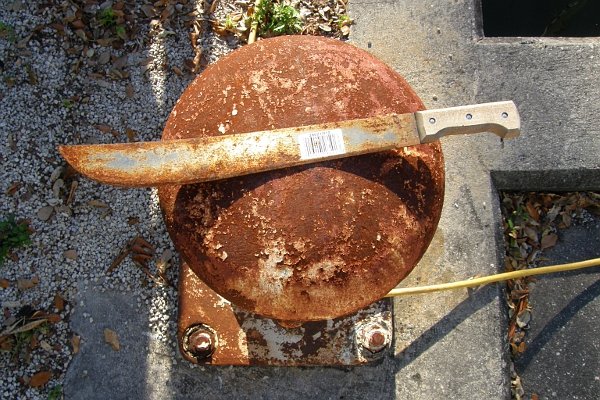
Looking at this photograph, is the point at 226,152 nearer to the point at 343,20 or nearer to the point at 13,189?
the point at 343,20

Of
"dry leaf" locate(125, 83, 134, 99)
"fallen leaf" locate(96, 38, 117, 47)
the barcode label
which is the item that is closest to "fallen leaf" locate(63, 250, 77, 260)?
"dry leaf" locate(125, 83, 134, 99)

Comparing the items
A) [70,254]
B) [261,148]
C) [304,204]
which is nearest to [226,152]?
[261,148]

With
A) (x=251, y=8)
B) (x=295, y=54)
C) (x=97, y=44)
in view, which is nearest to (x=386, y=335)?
(x=295, y=54)

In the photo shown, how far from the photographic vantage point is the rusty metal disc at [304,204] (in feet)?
4.01

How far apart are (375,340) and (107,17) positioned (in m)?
2.18

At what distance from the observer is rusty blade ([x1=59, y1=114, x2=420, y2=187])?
1182mm

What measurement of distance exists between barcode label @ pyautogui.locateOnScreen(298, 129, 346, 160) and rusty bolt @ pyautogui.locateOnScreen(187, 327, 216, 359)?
3.46 ft

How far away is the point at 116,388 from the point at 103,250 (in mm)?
Result: 667

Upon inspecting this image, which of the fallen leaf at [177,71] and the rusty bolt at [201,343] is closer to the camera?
the rusty bolt at [201,343]

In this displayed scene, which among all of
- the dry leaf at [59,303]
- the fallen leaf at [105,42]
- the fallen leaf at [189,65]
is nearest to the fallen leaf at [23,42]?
the fallen leaf at [105,42]

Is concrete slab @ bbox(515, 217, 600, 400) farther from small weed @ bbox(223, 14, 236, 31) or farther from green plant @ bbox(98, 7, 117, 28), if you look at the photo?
green plant @ bbox(98, 7, 117, 28)

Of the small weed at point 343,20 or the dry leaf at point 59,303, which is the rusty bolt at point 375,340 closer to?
the dry leaf at point 59,303

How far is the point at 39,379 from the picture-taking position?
218 cm

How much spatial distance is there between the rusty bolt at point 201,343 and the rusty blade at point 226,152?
93cm
